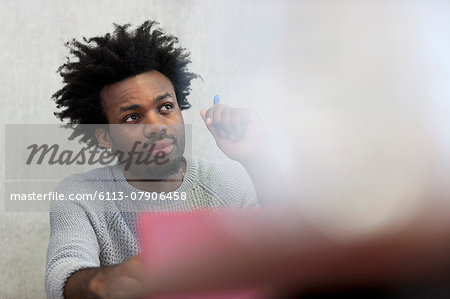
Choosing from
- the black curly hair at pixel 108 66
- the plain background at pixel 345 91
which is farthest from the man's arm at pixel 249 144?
the black curly hair at pixel 108 66

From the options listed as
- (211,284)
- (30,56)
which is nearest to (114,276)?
(211,284)

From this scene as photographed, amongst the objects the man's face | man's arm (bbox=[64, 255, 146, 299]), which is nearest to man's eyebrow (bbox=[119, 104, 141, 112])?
the man's face

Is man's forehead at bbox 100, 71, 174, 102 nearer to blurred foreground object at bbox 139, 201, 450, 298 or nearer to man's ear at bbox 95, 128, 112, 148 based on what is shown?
man's ear at bbox 95, 128, 112, 148

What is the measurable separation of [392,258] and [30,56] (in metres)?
0.51

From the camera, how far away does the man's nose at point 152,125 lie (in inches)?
19.1

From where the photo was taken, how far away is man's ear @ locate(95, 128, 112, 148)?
51 cm

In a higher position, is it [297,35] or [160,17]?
[160,17]

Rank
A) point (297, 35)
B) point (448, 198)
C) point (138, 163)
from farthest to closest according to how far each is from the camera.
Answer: point (138, 163) < point (297, 35) < point (448, 198)

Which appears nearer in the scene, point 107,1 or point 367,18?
point 367,18

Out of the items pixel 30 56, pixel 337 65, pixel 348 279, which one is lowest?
pixel 348 279

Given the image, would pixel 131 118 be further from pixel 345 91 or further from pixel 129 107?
pixel 345 91

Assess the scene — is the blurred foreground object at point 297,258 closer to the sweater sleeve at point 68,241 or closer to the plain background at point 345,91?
the plain background at point 345,91

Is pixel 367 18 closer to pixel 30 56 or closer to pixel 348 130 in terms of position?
pixel 348 130

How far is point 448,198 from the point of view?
0.22 meters
